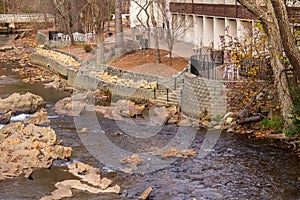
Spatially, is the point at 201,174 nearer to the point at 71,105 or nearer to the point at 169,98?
the point at 169,98

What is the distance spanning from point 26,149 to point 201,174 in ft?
21.0

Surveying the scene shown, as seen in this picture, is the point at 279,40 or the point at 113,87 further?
the point at 113,87

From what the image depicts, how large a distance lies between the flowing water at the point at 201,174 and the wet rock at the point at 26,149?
44cm

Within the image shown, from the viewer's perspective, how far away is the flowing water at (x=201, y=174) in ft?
53.9

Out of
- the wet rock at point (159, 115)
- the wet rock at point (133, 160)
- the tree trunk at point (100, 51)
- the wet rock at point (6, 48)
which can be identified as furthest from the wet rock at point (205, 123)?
the wet rock at point (6, 48)

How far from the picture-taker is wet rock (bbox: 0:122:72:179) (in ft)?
61.9

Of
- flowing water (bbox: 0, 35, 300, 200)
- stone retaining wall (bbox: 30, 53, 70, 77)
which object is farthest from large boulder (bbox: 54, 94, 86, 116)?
stone retaining wall (bbox: 30, 53, 70, 77)

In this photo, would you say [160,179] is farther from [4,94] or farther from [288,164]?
[4,94]

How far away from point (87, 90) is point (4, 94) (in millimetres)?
4355

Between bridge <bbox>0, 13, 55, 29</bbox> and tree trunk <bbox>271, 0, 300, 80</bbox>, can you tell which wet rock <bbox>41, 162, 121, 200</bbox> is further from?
bridge <bbox>0, 13, 55, 29</bbox>

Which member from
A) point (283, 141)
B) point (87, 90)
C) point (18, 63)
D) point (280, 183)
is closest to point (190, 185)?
point (280, 183)

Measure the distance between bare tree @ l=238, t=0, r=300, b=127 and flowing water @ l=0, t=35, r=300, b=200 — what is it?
5.57ft

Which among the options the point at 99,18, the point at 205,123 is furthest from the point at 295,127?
the point at 99,18

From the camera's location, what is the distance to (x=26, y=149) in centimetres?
2047
